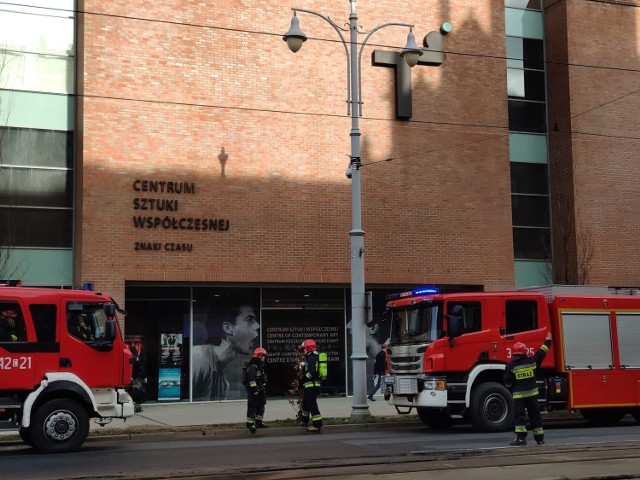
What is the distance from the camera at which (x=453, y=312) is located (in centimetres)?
1648

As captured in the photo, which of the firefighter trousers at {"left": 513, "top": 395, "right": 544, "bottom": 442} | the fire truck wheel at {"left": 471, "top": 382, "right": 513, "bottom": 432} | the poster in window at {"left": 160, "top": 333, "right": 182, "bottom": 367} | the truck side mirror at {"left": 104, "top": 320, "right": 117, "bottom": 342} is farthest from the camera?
the poster in window at {"left": 160, "top": 333, "right": 182, "bottom": 367}

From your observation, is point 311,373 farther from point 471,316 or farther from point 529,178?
point 529,178

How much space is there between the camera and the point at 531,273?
28.2m

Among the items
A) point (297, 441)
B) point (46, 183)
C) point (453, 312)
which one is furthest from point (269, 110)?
point (297, 441)

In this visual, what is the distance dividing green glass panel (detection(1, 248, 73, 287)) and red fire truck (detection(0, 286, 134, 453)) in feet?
28.8

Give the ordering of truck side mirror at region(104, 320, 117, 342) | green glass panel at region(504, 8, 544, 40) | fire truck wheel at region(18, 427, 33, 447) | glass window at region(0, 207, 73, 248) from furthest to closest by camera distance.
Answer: green glass panel at region(504, 8, 544, 40) < glass window at region(0, 207, 73, 248) < truck side mirror at region(104, 320, 117, 342) < fire truck wheel at region(18, 427, 33, 447)

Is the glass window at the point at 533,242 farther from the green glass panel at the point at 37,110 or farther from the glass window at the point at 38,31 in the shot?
the glass window at the point at 38,31

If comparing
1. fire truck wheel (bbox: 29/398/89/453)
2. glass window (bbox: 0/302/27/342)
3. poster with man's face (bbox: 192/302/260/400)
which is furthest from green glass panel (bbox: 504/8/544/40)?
fire truck wheel (bbox: 29/398/89/453)

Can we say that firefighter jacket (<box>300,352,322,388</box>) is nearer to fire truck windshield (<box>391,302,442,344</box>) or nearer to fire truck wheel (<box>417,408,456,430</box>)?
fire truck windshield (<box>391,302,442,344</box>)

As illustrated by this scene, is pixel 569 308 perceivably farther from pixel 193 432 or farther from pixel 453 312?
pixel 193 432

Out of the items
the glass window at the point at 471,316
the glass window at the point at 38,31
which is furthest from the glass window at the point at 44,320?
the glass window at the point at 38,31

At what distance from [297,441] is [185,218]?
9580mm

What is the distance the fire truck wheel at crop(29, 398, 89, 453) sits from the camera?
13.7 metres

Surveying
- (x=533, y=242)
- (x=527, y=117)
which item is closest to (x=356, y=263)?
(x=533, y=242)
